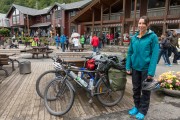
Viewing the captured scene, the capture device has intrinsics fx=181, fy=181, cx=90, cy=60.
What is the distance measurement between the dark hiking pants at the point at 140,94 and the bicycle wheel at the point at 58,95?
1.17m

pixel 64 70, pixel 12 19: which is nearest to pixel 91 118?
pixel 64 70

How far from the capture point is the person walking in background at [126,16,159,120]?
2.95 meters

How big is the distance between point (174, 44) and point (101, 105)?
6830 millimetres

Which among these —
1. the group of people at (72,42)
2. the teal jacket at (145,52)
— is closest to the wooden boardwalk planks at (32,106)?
the teal jacket at (145,52)

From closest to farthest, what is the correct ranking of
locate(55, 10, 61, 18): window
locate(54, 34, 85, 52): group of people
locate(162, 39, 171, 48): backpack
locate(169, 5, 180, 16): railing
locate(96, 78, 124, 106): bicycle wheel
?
locate(96, 78, 124, 106): bicycle wheel → locate(162, 39, 171, 48): backpack → locate(54, 34, 85, 52): group of people → locate(169, 5, 180, 16): railing → locate(55, 10, 61, 18): window

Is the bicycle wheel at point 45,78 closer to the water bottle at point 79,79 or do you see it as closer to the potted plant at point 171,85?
the water bottle at point 79,79

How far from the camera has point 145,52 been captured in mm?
3008

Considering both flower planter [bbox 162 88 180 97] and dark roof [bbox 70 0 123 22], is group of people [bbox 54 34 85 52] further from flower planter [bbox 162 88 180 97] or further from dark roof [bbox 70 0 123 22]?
flower planter [bbox 162 88 180 97]

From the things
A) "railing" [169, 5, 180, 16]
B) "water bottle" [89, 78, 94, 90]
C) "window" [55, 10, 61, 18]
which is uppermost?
"window" [55, 10, 61, 18]

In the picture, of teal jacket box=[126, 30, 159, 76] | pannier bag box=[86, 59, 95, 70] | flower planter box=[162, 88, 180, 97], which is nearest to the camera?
teal jacket box=[126, 30, 159, 76]

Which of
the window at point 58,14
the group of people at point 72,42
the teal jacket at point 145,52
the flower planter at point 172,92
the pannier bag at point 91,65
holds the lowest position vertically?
the flower planter at point 172,92

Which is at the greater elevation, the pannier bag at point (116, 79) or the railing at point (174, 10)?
the railing at point (174, 10)

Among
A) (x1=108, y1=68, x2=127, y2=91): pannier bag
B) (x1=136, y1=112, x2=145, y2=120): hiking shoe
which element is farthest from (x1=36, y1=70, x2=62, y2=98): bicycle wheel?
(x1=136, y1=112, x2=145, y2=120): hiking shoe

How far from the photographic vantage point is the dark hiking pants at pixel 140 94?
3141 mm
